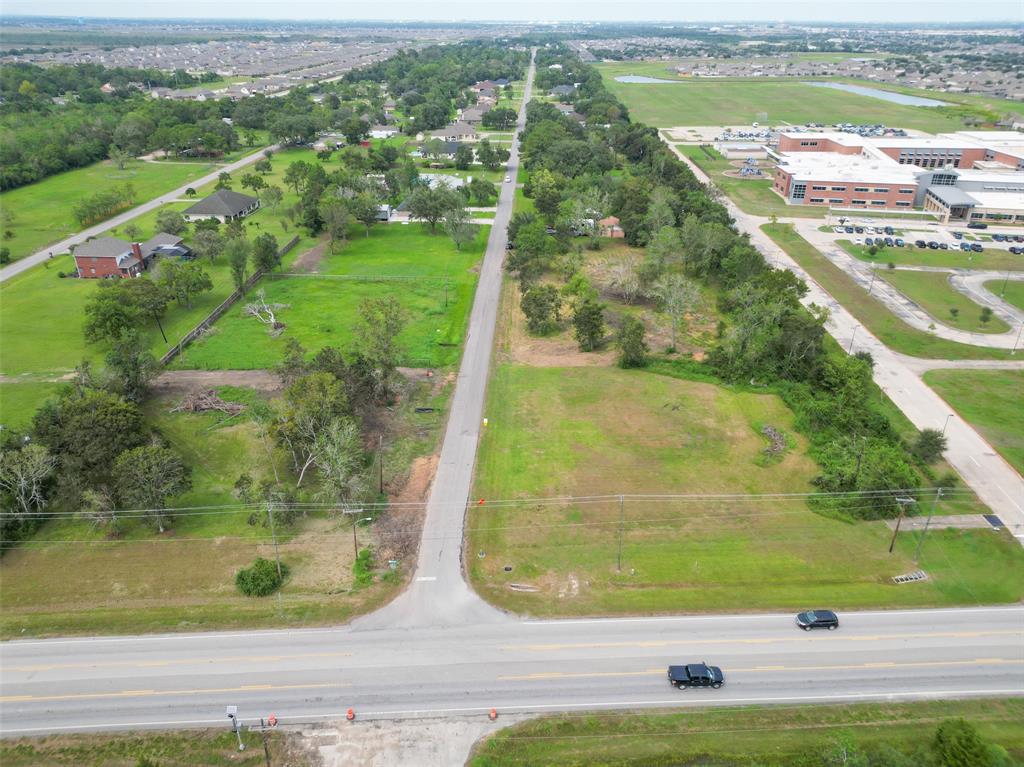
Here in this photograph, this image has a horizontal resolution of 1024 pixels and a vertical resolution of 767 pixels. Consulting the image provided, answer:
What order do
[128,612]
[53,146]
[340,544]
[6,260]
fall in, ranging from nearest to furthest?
[128,612]
[340,544]
[6,260]
[53,146]

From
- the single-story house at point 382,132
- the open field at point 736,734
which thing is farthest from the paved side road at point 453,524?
the single-story house at point 382,132

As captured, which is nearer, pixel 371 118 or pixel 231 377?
pixel 231 377

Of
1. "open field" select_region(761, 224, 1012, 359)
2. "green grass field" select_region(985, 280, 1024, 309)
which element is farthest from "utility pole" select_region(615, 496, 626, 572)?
"green grass field" select_region(985, 280, 1024, 309)

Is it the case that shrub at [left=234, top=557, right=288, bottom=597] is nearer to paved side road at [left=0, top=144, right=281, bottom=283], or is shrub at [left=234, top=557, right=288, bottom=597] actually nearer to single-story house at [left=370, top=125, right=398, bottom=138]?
paved side road at [left=0, top=144, right=281, bottom=283]

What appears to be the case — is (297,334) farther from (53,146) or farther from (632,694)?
(53,146)

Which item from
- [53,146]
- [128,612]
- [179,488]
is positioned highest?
[53,146]

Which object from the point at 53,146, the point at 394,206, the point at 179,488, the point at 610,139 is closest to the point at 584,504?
the point at 179,488

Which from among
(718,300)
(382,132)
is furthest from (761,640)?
(382,132)
